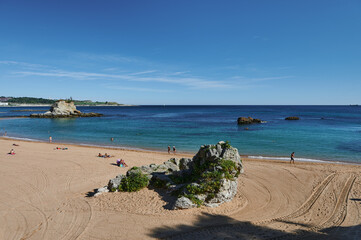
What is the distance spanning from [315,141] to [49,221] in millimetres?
43705

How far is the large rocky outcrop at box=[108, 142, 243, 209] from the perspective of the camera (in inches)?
498

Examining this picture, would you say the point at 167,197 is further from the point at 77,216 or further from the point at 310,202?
the point at 310,202

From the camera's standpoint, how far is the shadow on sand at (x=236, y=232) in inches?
389

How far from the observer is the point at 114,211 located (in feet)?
40.0

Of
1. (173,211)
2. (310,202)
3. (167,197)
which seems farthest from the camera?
(310,202)

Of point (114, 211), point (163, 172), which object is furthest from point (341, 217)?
point (114, 211)

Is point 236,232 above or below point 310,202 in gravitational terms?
above

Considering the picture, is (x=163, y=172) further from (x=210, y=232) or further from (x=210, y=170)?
(x=210, y=232)

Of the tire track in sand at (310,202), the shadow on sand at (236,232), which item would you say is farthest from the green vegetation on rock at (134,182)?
the tire track in sand at (310,202)

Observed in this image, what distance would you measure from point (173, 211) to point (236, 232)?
12.4 feet

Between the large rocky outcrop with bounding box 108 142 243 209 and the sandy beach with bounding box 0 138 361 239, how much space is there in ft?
2.03

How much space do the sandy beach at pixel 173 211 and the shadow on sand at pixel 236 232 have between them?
5cm

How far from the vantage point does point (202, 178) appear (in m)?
13.4

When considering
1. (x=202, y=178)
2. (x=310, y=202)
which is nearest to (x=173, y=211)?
(x=202, y=178)
